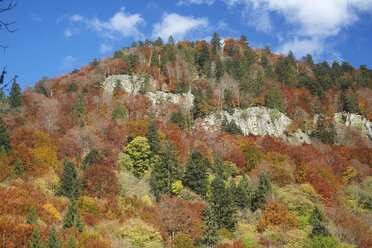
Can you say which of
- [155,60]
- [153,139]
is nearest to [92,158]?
[153,139]

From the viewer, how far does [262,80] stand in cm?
8481

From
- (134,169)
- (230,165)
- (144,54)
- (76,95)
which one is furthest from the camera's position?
(144,54)

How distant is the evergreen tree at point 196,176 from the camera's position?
40.2 meters

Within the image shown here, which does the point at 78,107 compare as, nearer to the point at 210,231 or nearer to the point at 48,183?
the point at 48,183

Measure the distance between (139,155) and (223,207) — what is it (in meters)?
17.0

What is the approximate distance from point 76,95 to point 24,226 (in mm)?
58146

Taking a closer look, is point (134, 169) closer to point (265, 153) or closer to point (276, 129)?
point (265, 153)

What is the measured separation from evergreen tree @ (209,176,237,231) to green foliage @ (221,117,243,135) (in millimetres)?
30933

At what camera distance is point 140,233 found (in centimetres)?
2491

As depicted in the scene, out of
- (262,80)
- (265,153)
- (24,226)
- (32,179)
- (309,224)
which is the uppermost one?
(262,80)

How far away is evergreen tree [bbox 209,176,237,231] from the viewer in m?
33.9

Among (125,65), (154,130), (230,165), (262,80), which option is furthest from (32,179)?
(262,80)

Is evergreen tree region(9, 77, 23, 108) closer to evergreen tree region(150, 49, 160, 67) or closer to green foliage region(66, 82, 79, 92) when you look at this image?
green foliage region(66, 82, 79, 92)

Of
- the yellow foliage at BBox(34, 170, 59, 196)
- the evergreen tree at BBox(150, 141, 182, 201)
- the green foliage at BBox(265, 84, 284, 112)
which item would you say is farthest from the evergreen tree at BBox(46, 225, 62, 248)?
the green foliage at BBox(265, 84, 284, 112)
